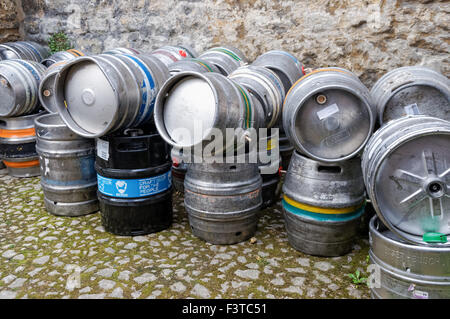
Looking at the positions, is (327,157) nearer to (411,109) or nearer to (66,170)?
(411,109)

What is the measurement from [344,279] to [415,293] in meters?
0.67

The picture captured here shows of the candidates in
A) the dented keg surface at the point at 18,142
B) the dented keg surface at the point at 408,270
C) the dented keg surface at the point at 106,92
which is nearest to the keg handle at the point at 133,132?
the dented keg surface at the point at 106,92

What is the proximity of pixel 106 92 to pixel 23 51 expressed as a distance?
13.6ft

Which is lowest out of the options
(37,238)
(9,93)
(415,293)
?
(37,238)

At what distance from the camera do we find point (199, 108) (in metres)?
3.05

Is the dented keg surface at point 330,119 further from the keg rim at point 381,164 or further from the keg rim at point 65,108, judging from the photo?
the keg rim at point 65,108

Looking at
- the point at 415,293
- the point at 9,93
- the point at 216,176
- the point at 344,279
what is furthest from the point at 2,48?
the point at 415,293

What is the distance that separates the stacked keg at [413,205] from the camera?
250cm

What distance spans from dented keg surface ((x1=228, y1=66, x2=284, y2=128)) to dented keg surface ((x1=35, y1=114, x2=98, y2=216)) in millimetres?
1780

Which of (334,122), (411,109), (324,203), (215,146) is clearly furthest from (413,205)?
(215,146)

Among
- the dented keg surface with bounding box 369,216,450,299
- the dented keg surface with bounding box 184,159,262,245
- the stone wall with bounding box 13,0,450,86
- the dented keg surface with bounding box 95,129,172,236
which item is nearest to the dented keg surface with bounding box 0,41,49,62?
the stone wall with bounding box 13,0,450,86

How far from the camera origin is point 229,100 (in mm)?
Answer: 3018

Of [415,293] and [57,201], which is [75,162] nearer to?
[57,201]

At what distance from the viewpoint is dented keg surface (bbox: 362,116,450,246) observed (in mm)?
2537
